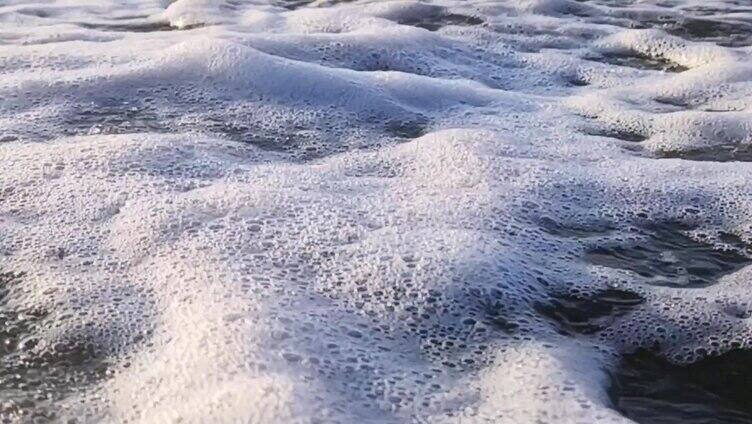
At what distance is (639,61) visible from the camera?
12.1ft

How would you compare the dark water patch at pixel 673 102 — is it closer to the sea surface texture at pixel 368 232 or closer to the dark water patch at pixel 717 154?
the sea surface texture at pixel 368 232

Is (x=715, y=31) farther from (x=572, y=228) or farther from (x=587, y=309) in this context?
(x=587, y=309)

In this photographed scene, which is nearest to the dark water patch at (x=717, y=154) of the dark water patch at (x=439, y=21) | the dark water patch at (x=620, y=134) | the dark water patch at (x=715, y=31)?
the dark water patch at (x=620, y=134)

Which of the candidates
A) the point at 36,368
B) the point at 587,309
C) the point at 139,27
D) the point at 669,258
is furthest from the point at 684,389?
the point at 139,27

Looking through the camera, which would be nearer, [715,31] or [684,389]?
[684,389]

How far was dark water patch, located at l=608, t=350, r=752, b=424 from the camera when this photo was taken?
151 centimetres

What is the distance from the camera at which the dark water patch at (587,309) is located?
1.77 metres

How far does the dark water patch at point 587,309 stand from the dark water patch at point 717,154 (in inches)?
36.5

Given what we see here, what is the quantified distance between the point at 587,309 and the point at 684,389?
0.97 ft

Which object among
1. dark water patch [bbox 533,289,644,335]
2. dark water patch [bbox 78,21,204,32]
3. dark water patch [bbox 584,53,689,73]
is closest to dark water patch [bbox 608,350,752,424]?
dark water patch [bbox 533,289,644,335]

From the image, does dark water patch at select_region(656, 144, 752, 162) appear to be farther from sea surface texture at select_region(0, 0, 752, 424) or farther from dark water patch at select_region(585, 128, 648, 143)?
dark water patch at select_region(585, 128, 648, 143)

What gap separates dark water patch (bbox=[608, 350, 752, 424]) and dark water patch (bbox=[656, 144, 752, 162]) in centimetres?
108

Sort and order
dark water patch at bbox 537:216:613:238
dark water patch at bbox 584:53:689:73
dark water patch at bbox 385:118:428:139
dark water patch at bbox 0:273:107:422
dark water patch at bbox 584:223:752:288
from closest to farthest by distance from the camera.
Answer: dark water patch at bbox 0:273:107:422, dark water patch at bbox 584:223:752:288, dark water patch at bbox 537:216:613:238, dark water patch at bbox 385:118:428:139, dark water patch at bbox 584:53:689:73

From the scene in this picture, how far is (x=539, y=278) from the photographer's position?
1.92 metres
